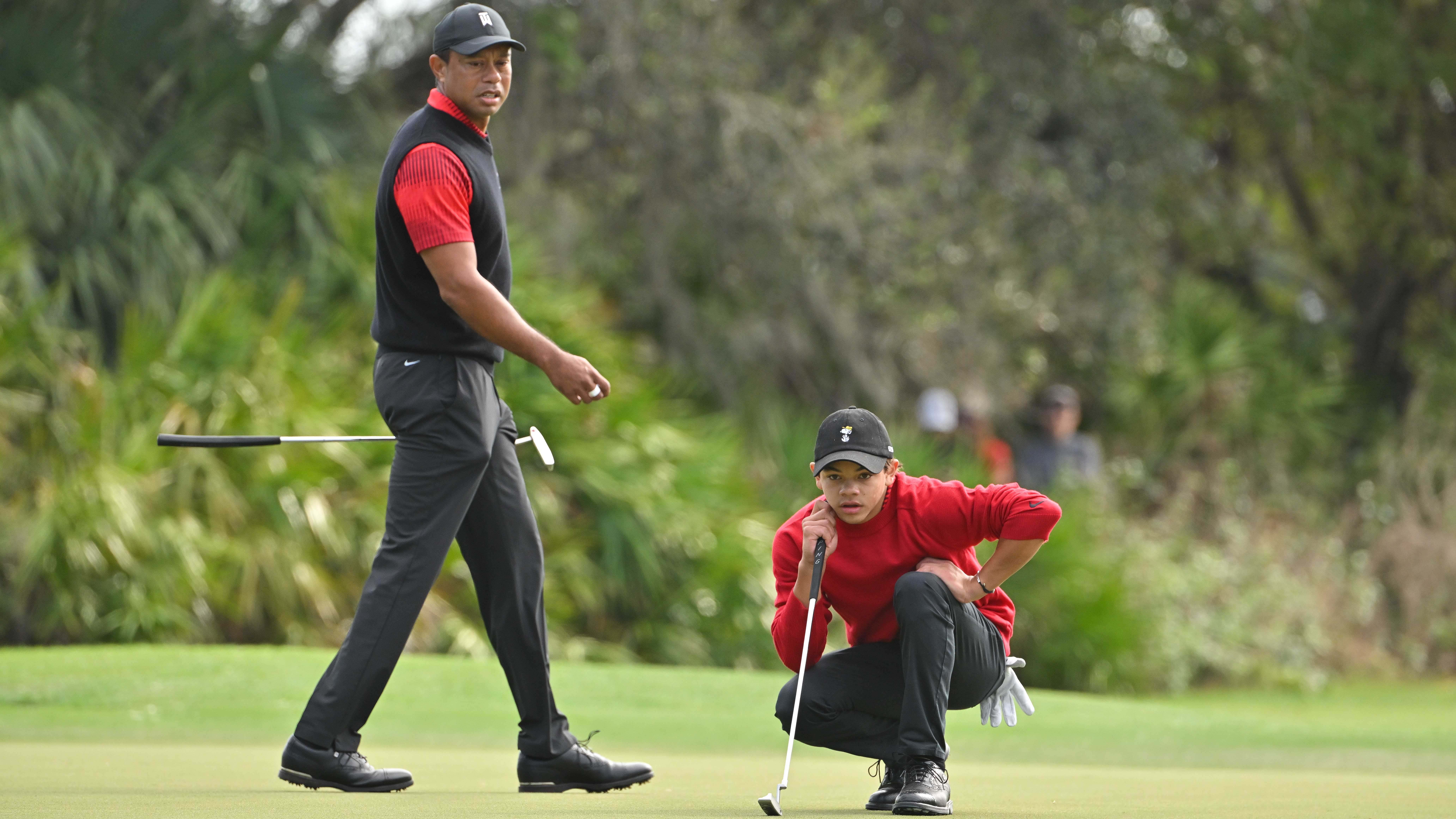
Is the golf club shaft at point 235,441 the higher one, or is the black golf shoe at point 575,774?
the golf club shaft at point 235,441

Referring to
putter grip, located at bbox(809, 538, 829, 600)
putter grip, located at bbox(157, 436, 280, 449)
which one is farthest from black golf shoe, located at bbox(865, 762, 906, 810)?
putter grip, located at bbox(157, 436, 280, 449)

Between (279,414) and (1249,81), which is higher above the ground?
(1249,81)

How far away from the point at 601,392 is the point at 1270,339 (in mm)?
12309

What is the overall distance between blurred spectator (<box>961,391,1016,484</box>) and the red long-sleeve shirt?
737cm

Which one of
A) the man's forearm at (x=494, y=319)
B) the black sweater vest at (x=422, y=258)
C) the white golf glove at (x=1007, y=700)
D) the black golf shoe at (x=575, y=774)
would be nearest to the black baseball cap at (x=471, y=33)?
the black sweater vest at (x=422, y=258)

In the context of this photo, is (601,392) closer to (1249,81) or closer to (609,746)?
(609,746)

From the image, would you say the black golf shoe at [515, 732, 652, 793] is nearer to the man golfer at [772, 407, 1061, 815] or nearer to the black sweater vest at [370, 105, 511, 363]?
the man golfer at [772, 407, 1061, 815]

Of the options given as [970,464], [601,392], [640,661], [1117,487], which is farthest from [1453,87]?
→ [601,392]

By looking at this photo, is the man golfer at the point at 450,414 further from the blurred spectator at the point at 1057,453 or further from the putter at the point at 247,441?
the blurred spectator at the point at 1057,453

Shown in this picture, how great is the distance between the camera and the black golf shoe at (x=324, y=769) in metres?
4.38

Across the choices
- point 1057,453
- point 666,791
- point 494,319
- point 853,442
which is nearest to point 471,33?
point 494,319

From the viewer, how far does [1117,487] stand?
13688mm

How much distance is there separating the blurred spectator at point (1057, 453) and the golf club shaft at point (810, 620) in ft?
26.8

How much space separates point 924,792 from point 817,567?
600mm
